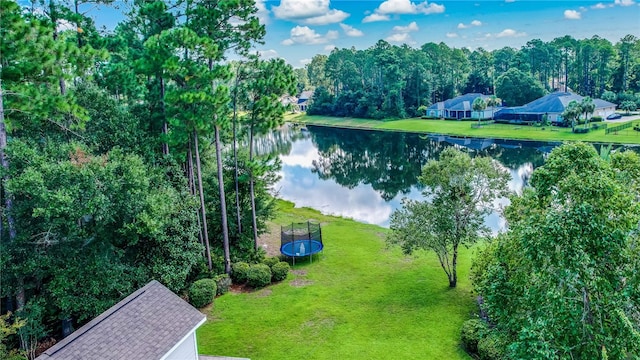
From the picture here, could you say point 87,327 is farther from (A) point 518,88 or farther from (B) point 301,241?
(A) point 518,88

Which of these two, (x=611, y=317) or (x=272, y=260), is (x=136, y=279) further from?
(x=611, y=317)

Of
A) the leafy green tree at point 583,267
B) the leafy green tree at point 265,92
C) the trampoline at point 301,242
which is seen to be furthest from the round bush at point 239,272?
the leafy green tree at point 583,267

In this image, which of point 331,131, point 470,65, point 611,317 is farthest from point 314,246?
point 470,65

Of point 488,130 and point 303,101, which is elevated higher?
point 303,101

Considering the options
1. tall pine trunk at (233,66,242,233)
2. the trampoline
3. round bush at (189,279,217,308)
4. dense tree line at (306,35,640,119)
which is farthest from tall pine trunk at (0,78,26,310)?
dense tree line at (306,35,640,119)

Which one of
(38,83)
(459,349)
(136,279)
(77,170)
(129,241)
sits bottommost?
(459,349)

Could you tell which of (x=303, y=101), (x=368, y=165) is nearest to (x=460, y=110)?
(x=368, y=165)
